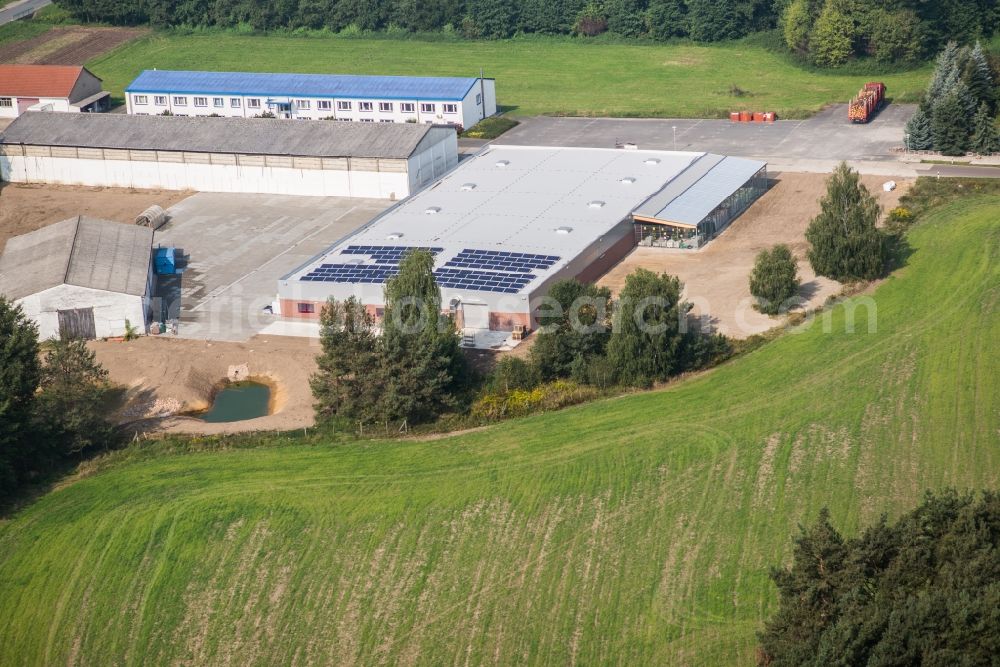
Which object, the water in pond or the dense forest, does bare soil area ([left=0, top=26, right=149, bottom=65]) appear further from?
the water in pond

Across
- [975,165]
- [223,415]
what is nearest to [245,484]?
[223,415]

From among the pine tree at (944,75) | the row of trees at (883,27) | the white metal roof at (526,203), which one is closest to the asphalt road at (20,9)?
the white metal roof at (526,203)

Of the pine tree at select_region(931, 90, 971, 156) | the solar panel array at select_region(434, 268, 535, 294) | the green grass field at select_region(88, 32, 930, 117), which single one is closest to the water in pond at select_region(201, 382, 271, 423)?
the solar panel array at select_region(434, 268, 535, 294)

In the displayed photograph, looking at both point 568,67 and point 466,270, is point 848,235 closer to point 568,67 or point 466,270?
point 466,270

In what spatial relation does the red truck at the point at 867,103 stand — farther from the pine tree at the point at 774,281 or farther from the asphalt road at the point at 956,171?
the pine tree at the point at 774,281

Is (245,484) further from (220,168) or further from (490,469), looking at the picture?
(220,168)

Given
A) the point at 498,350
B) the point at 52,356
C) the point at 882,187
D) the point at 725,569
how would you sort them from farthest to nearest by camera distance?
the point at 882,187 < the point at 498,350 < the point at 52,356 < the point at 725,569
